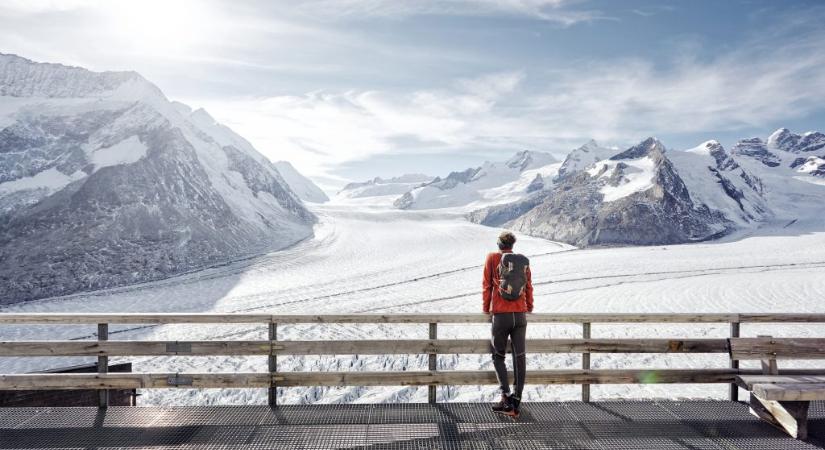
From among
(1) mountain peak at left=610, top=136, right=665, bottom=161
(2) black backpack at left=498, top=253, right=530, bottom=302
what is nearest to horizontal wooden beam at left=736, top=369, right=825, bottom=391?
(2) black backpack at left=498, top=253, right=530, bottom=302

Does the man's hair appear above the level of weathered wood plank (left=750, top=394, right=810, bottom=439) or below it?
above

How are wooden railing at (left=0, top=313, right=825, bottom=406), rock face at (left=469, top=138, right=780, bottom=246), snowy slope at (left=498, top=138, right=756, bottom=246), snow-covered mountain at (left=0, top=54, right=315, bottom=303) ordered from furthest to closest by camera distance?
rock face at (left=469, top=138, right=780, bottom=246) → snowy slope at (left=498, top=138, right=756, bottom=246) → snow-covered mountain at (left=0, top=54, right=315, bottom=303) → wooden railing at (left=0, top=313, right=825, bottom=406)

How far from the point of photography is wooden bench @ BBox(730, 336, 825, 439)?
5480mm

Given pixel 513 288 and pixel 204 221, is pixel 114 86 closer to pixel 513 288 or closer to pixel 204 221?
pixel 204 221

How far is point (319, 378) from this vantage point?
6270 mm

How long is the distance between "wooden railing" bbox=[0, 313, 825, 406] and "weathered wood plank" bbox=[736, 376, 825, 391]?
13 centimetres

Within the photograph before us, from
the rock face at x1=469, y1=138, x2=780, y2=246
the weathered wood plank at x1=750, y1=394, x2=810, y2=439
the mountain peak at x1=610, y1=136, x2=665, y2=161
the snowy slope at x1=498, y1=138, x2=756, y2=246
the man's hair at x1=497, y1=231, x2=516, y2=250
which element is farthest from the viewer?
the mountain peak at x1=610, y1=136, x2=665, y2=161

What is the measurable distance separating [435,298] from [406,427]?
2424 cm

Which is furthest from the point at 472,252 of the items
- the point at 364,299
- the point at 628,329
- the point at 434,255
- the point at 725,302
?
the point at 628,329

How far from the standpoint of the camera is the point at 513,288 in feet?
19.3

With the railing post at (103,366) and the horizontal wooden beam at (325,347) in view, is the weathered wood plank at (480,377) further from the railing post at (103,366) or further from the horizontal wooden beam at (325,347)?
the railing post at (103,366)

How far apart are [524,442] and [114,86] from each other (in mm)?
96932

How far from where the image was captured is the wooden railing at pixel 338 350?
6.20m

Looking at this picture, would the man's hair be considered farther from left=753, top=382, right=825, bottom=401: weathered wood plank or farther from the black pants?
left=753, top=382, right=825, bottom=401: weathered wood plank
